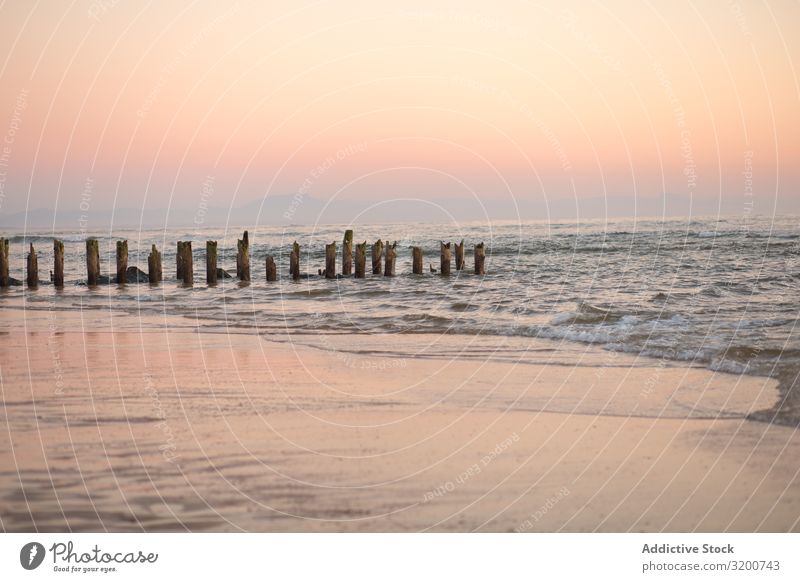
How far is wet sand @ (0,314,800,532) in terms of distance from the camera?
20.1 ft

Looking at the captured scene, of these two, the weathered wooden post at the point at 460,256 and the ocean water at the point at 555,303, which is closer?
the ocean water at the point at 555,303

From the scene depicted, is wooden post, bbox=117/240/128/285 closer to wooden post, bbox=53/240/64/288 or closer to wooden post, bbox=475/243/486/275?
wooden post, bbox=53/240/64/288

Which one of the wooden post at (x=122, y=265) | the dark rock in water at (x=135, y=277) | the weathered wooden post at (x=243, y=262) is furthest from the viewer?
the dark rock in water at (x=135, y=277)

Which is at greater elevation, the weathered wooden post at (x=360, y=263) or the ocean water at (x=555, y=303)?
the weathered wooden post at (x=360, y=263)

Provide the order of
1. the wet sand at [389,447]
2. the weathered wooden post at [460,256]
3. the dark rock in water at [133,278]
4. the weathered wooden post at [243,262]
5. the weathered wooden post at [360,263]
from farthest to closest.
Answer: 1. the weathered wooden post at [460,256]
2. the weathered wooden post at [360,263]
3. the dark rock in water at [133,278]
4. the weathered wooden post at [243,262]
5. the wet sand at [389,447]

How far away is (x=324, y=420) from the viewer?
860 cm

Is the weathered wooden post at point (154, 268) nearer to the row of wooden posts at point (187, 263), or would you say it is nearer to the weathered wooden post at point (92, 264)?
the row of wooden posts at point (187, 263)

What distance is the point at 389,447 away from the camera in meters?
7.64

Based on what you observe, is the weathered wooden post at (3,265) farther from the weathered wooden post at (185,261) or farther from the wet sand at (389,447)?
the wet sand at (389,447)

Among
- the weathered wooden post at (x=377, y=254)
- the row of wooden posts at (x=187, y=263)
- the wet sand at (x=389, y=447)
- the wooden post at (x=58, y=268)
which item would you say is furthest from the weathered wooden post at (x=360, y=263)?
the wet sand at (x=389, y=447)

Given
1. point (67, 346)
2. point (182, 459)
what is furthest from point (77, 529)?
point (67, 346)

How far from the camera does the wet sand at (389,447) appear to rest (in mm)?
6125

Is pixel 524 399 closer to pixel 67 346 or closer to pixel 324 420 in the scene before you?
pixel 324 420

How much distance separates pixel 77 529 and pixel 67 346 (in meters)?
8.73
